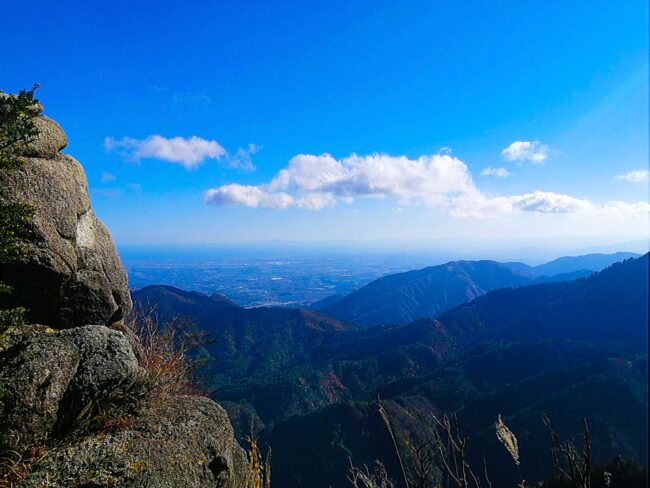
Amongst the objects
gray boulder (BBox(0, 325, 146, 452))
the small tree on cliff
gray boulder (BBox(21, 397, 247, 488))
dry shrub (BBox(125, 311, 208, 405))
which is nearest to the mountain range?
dry shrub (BBox(125, 311, 208, 405))

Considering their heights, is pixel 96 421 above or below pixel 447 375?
above

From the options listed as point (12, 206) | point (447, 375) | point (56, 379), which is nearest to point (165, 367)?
point (56, 379)

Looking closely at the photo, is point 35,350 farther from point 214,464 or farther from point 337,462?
point 337,462

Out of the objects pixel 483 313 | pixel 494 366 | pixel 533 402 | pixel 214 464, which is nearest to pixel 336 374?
pixel 494 366

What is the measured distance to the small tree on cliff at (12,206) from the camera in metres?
6.16

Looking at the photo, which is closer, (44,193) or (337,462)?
(44,193)

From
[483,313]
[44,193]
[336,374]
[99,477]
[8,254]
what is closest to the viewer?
[99,477]

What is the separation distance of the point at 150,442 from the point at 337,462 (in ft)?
257

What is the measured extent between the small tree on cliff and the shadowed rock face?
54cm

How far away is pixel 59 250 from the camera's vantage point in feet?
27.1

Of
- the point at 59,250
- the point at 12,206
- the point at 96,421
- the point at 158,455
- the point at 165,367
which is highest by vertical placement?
the point at 12,206

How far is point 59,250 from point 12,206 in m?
2.32

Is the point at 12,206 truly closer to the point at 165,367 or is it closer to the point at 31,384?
the point at 31,384

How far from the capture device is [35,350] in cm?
661
